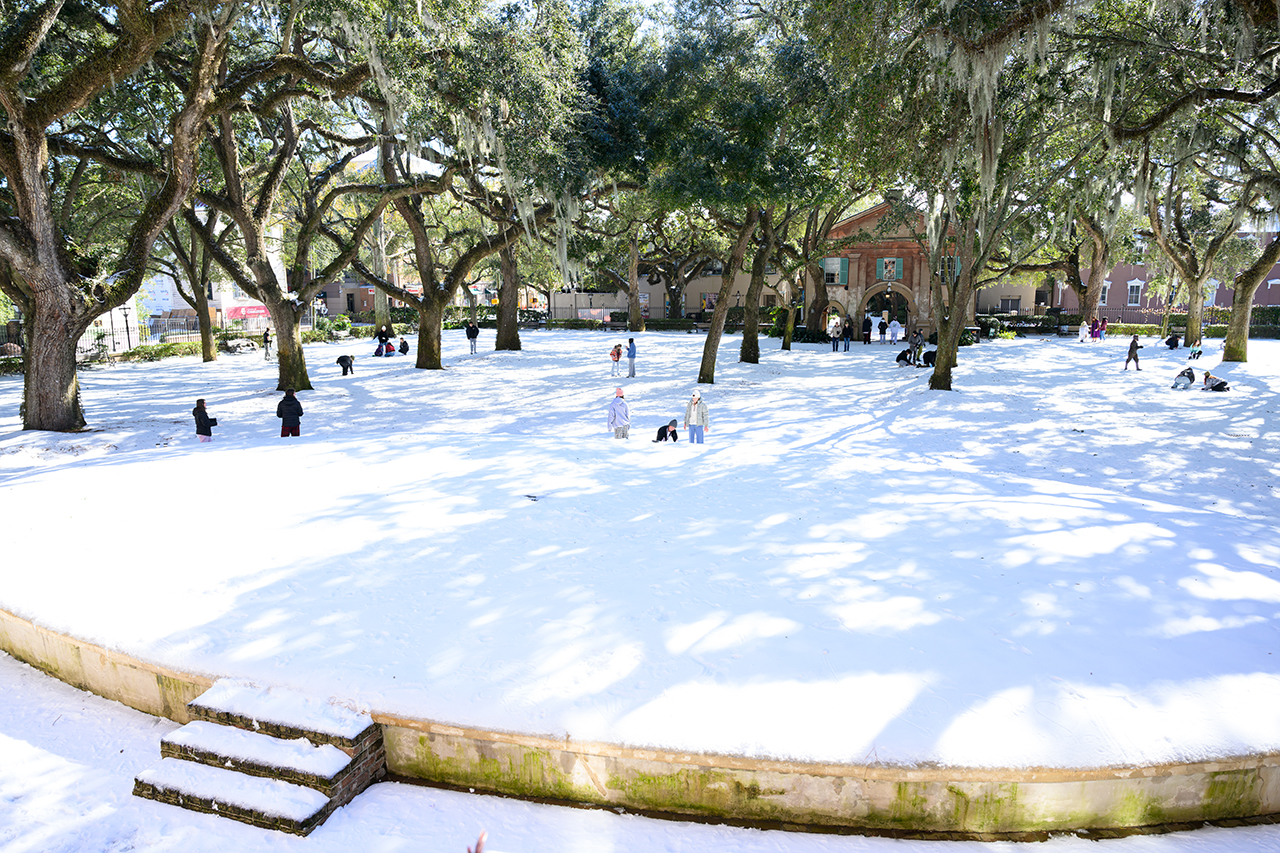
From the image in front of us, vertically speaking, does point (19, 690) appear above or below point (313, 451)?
below

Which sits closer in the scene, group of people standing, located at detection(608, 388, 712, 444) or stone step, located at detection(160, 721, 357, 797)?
stone step, located at detection(160, 721, 357, 797)

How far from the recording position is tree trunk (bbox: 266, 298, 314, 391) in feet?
57.4

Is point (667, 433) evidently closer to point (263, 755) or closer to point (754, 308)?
point (263, 755)

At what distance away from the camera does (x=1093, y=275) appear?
36.2 m

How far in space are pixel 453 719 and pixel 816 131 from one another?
15789 millimetres

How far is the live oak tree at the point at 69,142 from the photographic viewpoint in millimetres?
10242

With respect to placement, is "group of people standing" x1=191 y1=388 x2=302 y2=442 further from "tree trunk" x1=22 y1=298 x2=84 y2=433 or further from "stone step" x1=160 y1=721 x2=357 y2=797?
"stone step" x1=160 y1=721 x2=357 y2=797

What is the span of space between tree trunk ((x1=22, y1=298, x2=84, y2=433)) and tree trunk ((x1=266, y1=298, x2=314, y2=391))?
18.8 feet

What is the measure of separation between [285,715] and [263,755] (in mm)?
236

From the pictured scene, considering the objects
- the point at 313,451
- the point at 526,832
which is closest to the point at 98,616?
the point at 526,832

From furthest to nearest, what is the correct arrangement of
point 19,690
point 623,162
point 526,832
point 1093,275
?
point 1093,275
point 623,162
point 19,690
point 526,832

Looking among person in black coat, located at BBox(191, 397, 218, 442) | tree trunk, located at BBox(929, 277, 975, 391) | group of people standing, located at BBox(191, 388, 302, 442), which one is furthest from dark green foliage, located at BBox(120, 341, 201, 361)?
tree trunk, located at BBox(929, 277, 975, 391)

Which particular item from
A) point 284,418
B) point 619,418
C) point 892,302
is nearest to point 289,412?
point 284,418

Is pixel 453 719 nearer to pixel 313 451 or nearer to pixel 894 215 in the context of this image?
pixel 313 451
